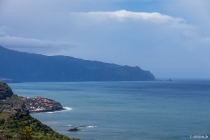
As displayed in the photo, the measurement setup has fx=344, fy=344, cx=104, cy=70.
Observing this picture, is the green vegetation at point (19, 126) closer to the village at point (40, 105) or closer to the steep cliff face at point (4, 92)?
the steep cliff face at point (4, 92)

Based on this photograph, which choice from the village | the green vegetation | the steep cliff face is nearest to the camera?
the green vegetation

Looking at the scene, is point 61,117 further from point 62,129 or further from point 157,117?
point 157,117

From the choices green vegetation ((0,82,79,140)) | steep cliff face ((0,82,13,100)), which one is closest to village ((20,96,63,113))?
steep cliff face ((0,82,13,100))

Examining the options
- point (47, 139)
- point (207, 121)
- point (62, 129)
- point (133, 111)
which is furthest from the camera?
point (133, 111)

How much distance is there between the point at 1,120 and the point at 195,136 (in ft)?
72.1

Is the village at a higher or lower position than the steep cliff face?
lower

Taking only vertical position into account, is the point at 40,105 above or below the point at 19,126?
below

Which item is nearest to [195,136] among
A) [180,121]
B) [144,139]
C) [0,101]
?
[144,139]

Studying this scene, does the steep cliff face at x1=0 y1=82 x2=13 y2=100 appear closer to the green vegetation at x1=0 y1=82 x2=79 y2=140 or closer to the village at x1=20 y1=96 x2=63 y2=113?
the green vegetation at x1=0 y1=82 x2=79 y2=140

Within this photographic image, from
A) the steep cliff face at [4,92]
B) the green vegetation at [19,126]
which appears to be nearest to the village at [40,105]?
the steep cliff face at [4,92]

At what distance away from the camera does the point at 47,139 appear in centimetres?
2630

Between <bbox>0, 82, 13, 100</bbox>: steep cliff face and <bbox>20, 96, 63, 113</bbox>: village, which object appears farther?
<bbox>20, 96, 63, 113</bbox>: village

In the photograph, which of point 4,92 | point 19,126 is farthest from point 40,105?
point 19,126

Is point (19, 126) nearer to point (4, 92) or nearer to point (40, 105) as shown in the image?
point (4, 92)
